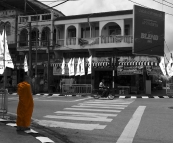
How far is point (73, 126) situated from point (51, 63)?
1958 cm

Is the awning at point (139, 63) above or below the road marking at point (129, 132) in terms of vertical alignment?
above

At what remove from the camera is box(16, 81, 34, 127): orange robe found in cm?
684

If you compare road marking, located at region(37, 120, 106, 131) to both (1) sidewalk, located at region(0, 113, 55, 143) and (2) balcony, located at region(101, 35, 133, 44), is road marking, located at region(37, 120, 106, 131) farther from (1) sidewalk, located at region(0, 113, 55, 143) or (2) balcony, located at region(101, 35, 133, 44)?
(2) balcony, located at region(101, 35, 133, 44)

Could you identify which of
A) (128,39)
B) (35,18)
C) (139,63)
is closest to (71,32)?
(35,18)

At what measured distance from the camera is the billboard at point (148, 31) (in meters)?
23.8

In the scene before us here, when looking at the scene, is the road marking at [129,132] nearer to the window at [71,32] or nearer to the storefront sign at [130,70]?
the storefront sign at [130,70]

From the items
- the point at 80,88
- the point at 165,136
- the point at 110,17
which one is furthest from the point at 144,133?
the point at 110,17

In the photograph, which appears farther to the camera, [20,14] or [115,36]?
[20,14]

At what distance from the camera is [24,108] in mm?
6840

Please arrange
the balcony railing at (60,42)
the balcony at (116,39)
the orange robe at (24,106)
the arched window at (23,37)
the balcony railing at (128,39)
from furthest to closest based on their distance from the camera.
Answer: the arched window at (23,37), the balcony railing at (60,42), the balcony at (116,39), the balcony railing at (128,39), the orange robe at (24,106)

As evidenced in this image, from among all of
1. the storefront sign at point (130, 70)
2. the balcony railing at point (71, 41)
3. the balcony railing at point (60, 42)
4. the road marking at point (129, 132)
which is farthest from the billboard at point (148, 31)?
the road marking at point (129, 132)

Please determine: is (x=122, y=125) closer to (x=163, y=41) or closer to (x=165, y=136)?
(x=165, y=136)

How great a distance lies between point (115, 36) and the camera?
81.9 ft

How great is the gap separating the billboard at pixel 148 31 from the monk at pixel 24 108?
1785 centimetres
